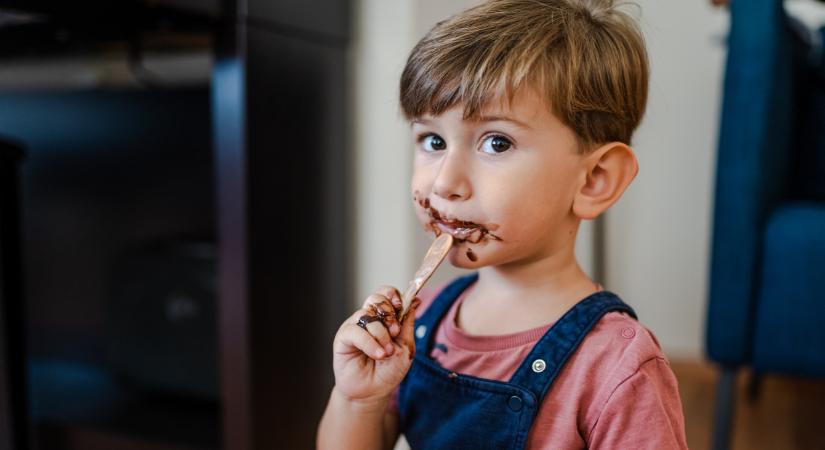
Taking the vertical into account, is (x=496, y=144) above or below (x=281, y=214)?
above

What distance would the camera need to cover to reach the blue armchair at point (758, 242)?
3.13 ft

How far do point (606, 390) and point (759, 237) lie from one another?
1.97 feet

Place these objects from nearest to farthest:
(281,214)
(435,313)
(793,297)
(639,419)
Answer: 1. (639,419)
2. (435,313)
3. (793,297)
4. (281,214)

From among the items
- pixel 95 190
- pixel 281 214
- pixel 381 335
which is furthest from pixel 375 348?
pixel 95 190

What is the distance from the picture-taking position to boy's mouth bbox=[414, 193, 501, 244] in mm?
513

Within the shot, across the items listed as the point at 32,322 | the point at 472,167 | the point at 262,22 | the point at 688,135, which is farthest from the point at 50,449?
the point at 688,135

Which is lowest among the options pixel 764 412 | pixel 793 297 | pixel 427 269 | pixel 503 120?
pixel 764 412

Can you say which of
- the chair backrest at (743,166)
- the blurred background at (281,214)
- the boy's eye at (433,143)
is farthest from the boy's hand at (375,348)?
the chair backrest at (743,166)

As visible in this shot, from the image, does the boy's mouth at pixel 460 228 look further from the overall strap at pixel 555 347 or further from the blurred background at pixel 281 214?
the blurred background at pixel 281 214

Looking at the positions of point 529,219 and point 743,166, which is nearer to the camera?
point 529,219

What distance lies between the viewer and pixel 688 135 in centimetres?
168

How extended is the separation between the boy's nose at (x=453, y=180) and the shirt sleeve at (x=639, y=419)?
17 centimetres

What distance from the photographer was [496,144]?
1.67ft

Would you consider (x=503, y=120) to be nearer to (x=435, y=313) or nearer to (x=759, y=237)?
(x=435, y=313)
